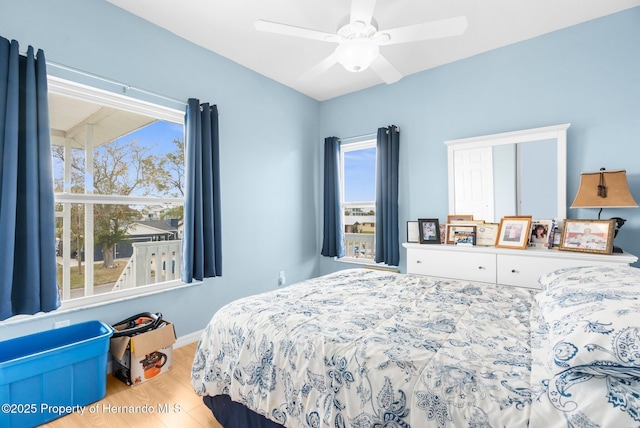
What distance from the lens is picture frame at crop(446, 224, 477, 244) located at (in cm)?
280

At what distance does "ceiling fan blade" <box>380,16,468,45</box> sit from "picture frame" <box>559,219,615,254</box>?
1.67 metres

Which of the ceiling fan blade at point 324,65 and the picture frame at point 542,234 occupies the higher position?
the ceiling fan blade at point 324,65

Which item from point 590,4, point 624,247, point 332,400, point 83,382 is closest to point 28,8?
point 83,382

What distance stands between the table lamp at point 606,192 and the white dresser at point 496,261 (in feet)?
0.92

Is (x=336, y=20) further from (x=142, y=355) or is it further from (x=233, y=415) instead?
(x=142, y=355)

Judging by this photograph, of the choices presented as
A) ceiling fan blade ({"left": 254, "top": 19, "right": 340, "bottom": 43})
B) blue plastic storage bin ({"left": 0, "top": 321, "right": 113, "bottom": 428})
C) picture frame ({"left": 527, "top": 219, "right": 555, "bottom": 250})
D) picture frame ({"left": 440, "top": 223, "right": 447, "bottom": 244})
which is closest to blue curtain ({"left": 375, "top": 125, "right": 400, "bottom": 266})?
picture frame ({"left": 440, "top": 223, "right": 447, "bottom": 244})

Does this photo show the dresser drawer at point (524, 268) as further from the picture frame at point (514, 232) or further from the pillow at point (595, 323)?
the pillow at point (595, 323)

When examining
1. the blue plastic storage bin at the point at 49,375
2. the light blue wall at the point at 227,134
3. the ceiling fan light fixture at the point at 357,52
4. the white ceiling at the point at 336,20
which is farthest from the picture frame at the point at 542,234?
the blue plastic storage bin at the point at 49,375

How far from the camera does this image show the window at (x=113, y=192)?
2191 millimetres

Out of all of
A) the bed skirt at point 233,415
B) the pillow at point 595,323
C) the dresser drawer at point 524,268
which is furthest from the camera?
the dresser drawer at point 524,268

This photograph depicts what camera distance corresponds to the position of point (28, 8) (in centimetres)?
189

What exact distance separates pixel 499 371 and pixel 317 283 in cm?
130

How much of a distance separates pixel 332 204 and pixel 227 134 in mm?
1508

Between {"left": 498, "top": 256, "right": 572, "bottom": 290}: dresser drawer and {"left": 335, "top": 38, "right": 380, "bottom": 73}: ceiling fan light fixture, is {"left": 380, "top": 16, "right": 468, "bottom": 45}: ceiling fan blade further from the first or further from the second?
{"left": 498, "top": 256, "right": 572, "bottom": 290}: dresser drawer
